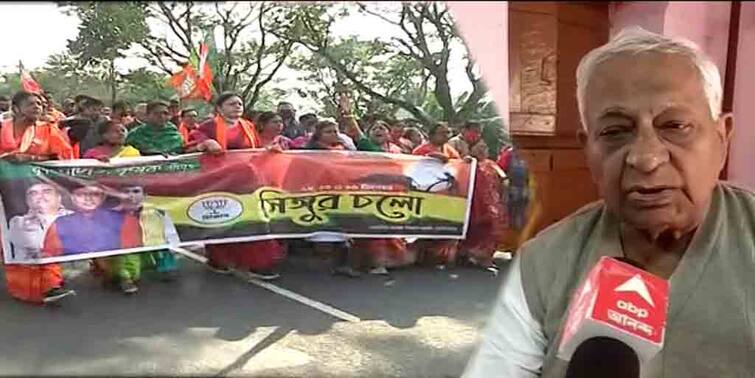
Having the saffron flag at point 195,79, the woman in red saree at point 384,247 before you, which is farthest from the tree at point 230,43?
the woman in red saree at point 384,247

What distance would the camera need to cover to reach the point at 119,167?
2.62 feet

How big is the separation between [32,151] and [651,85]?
521mm

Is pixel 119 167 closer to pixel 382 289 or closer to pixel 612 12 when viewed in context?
pixel 382 289

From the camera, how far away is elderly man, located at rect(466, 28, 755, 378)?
839 mm

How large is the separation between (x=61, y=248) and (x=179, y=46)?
19cm

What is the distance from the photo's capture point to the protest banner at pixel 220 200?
785mm

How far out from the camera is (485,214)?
925mm

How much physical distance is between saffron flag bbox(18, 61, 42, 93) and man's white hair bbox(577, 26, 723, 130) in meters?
0.47

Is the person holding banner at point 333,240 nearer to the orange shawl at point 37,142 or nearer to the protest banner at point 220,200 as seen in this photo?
the protest banner at point 220,200

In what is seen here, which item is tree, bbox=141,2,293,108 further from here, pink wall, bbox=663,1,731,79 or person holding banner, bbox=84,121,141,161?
pink wall, bbox=663,1,731,79

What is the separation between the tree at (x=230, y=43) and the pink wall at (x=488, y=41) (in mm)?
179

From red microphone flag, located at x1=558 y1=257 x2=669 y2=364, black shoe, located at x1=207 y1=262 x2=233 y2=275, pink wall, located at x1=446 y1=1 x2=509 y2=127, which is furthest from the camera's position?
pink wall, located at x1=446 y1=1 x2=509 y2=127

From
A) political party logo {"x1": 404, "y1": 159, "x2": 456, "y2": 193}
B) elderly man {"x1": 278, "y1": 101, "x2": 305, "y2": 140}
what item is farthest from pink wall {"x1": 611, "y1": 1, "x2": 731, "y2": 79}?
elderly man {"x1": 278, "y1": 101, "x2": 305, "y2": 140}

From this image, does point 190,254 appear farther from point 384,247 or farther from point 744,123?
point 744,123
